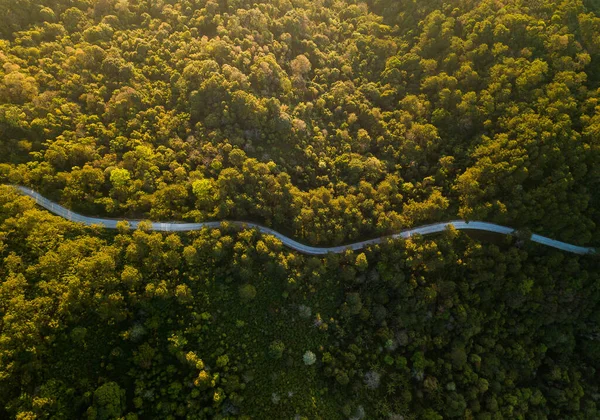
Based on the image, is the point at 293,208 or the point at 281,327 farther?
the point at 293,208

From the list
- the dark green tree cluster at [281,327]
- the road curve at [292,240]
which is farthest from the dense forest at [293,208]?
the road curve at [292,240]

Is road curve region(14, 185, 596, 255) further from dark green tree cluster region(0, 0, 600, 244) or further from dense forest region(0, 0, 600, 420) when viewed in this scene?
dark green tree cluster region(0, 0, 600, 244)

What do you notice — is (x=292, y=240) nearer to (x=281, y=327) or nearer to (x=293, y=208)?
(x=293, y=208)

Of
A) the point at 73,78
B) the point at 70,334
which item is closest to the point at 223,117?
the point at 73,78

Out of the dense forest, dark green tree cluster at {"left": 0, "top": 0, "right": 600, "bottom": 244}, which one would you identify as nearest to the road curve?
the dense forest

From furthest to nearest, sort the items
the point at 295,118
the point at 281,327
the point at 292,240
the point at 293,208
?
the point at 295,118, the point at 292,240, the point at 293,208, the point at 281,327

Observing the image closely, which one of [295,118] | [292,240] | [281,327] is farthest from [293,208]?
[281,327]
